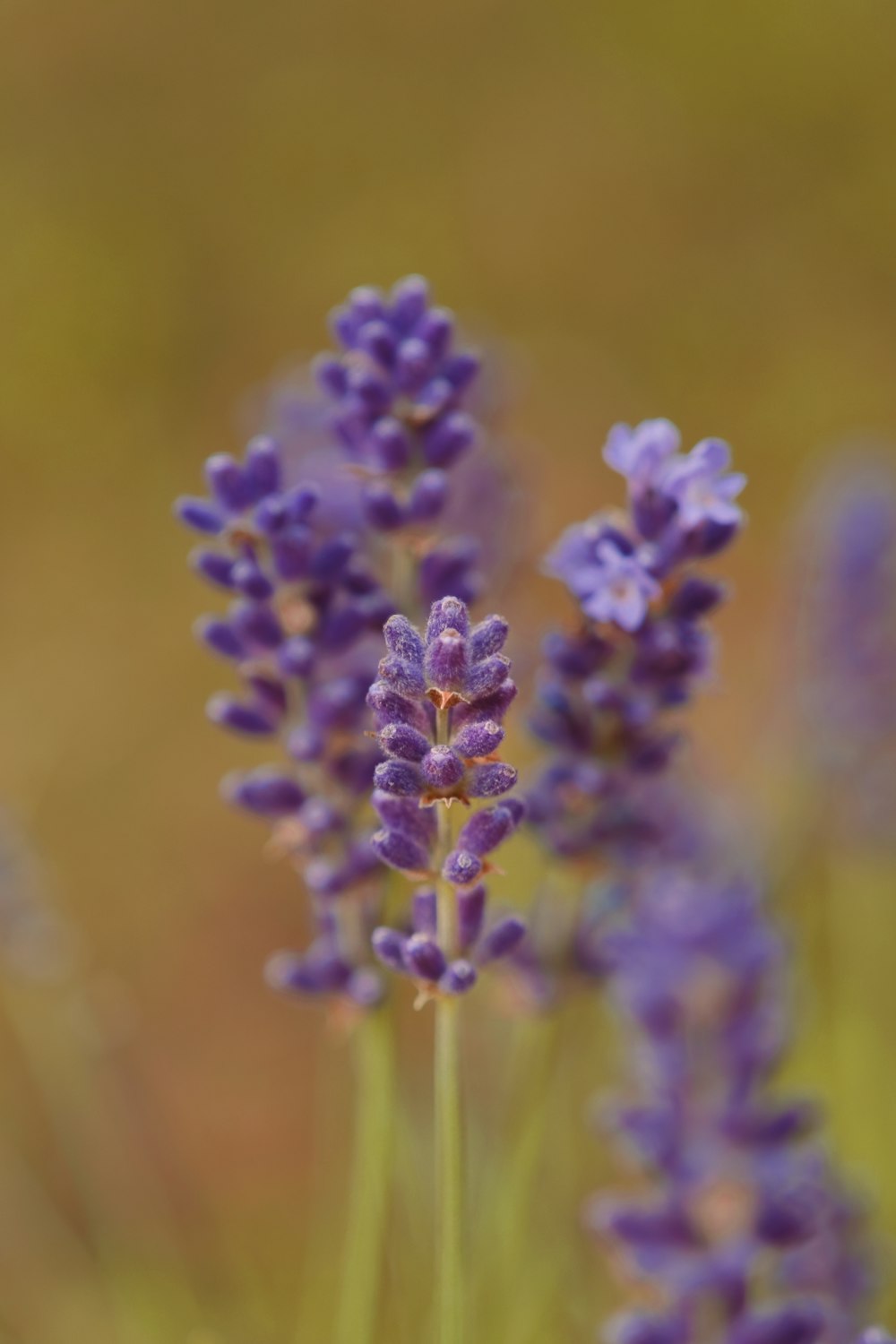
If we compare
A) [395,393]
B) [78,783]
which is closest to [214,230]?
[78,783]

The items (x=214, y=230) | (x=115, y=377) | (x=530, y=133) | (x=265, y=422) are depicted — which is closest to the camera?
(x=265, y=422)

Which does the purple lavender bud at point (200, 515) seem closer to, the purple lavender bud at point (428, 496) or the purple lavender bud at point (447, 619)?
the purple lavender bud at point (428, 496)

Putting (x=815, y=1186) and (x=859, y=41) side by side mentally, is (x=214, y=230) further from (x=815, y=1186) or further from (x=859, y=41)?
(x=815, y=1186)

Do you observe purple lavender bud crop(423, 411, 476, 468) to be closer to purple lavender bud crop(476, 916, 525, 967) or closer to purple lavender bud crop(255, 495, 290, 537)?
purple lavender bud crop(255, 495, 290, 537)

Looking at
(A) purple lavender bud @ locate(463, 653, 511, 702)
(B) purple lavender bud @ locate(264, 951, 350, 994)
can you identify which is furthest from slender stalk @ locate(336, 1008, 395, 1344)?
(A) purple lavender bud @ locate(463, 653, 511, 702)

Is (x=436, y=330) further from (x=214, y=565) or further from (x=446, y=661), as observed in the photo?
(x=446, y=661)
